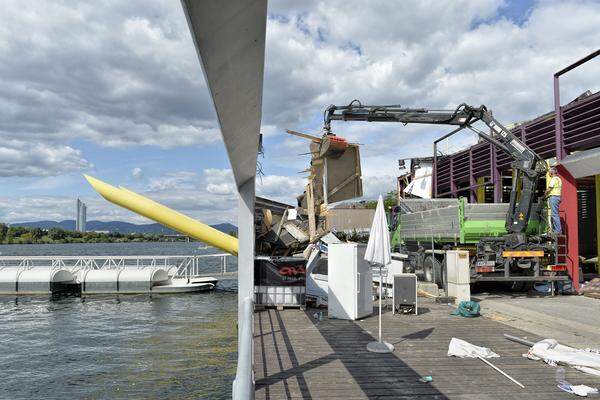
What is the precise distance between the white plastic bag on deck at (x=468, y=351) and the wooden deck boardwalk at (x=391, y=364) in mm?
155

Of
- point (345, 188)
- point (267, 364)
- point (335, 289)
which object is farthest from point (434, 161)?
point (267, 364)

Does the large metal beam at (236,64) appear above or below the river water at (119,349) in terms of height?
above

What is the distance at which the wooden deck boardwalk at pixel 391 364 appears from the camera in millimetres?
5773

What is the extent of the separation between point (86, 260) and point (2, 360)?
1803cm

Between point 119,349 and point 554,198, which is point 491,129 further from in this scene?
point 119,349

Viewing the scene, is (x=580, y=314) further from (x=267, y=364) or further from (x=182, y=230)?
(x=182, y=230)

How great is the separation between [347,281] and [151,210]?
5.06m

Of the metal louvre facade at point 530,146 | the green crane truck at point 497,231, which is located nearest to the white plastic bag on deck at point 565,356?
the green crane truck at point 497,231

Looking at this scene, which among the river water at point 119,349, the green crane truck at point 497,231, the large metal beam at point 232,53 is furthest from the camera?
the green crane truck at point 497,231

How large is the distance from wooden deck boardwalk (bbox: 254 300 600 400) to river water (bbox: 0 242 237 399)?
232 cm

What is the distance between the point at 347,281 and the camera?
10.7 m

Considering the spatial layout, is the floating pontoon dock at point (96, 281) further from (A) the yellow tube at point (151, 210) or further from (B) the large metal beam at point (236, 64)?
(B) the large metal beam at point (236, 64)

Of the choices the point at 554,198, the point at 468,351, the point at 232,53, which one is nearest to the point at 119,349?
the point at 468,351

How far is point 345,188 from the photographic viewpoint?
61.7ft
